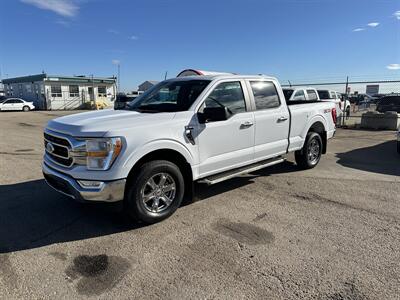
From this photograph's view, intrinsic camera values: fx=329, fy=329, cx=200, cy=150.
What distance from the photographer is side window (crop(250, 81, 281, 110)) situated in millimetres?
5544

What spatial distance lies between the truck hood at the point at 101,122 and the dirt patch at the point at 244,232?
1.57 meters

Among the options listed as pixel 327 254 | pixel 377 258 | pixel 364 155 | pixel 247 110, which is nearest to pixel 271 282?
pixel 327 254

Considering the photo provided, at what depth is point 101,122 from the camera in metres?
4.06

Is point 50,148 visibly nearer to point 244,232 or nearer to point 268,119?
point 244,232

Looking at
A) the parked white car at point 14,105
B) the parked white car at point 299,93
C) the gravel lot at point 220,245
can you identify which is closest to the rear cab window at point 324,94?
the parked white car at point 299,93

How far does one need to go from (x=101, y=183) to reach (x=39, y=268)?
3.45ft

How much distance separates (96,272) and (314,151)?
5476mm

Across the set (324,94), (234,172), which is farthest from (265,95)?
(324,94)

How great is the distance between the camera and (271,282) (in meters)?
3.03

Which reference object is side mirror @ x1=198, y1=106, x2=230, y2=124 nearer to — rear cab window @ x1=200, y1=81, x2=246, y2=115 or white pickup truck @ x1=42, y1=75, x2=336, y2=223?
white pickup truck @ x1=42, y1=75, x2=336, y2=223

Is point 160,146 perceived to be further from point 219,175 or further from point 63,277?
point 63,277

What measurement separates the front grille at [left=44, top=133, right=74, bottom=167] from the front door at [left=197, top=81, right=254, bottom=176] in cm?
171

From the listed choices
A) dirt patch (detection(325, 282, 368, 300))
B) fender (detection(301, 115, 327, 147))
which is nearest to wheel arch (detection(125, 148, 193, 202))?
dirt patch (detection(325, 282, 368, 300))

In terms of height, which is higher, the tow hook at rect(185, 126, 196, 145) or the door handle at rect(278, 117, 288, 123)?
the door handle at rect(278, 117, 288, 123)
